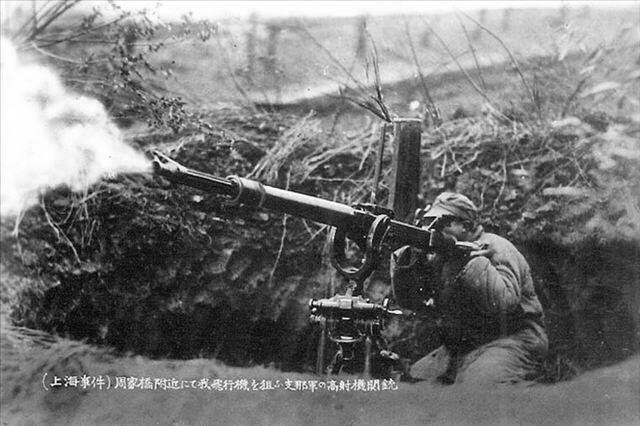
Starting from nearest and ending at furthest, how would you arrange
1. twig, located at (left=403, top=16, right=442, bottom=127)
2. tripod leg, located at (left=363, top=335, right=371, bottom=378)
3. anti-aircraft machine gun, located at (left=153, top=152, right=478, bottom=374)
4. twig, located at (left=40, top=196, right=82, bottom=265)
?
1. anti-aircraft machine gun, located at (left=153, top=152, right=478, bottom=374)
2. tripod leg, located at (left=363, top=335, right=371, bottom=378)
3. twig, located at (left=40, top=196, right=82, bottom=265)
4. twig, located at (left=403, top=16, right=442, bottom=127)

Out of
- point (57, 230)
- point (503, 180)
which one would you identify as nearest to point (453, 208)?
point (503, 180)

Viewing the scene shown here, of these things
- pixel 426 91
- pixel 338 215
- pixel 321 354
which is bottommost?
pixel 321 354

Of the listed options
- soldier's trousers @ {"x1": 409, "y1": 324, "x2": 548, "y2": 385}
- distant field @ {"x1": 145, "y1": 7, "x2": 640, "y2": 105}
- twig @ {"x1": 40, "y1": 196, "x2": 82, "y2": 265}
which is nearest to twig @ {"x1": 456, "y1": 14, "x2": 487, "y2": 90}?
distant field @ {"x1": 145, "y1": 7, "x2": 640, "y2": 105}

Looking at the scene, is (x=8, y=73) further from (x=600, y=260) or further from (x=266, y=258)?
(x=600, y=260)

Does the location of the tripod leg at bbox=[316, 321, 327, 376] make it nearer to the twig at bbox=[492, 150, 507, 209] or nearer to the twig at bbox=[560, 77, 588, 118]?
the twig at bbox=[492, 150, 507, 209]

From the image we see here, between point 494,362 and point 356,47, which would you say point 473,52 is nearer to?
point 356,47

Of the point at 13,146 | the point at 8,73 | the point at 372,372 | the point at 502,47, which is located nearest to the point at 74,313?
the point at 13,146

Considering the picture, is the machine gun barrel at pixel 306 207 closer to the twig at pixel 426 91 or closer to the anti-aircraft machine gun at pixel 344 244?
the anti-aircraft machine gun at pixel 344 244

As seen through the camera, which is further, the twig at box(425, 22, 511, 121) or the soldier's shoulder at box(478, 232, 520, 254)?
the twig at box(425, 22, 511, 121)

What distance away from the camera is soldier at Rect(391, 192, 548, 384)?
3.49 meters

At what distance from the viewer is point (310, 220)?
3.46 meters

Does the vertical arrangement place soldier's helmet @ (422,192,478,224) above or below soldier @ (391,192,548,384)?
above

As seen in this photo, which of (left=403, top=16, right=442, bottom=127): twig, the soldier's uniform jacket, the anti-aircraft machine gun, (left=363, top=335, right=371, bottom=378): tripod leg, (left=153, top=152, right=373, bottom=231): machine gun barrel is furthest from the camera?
(left=403, top=16, right=442, bottom=127): twig

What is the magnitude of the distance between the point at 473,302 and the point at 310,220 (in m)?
1.01
